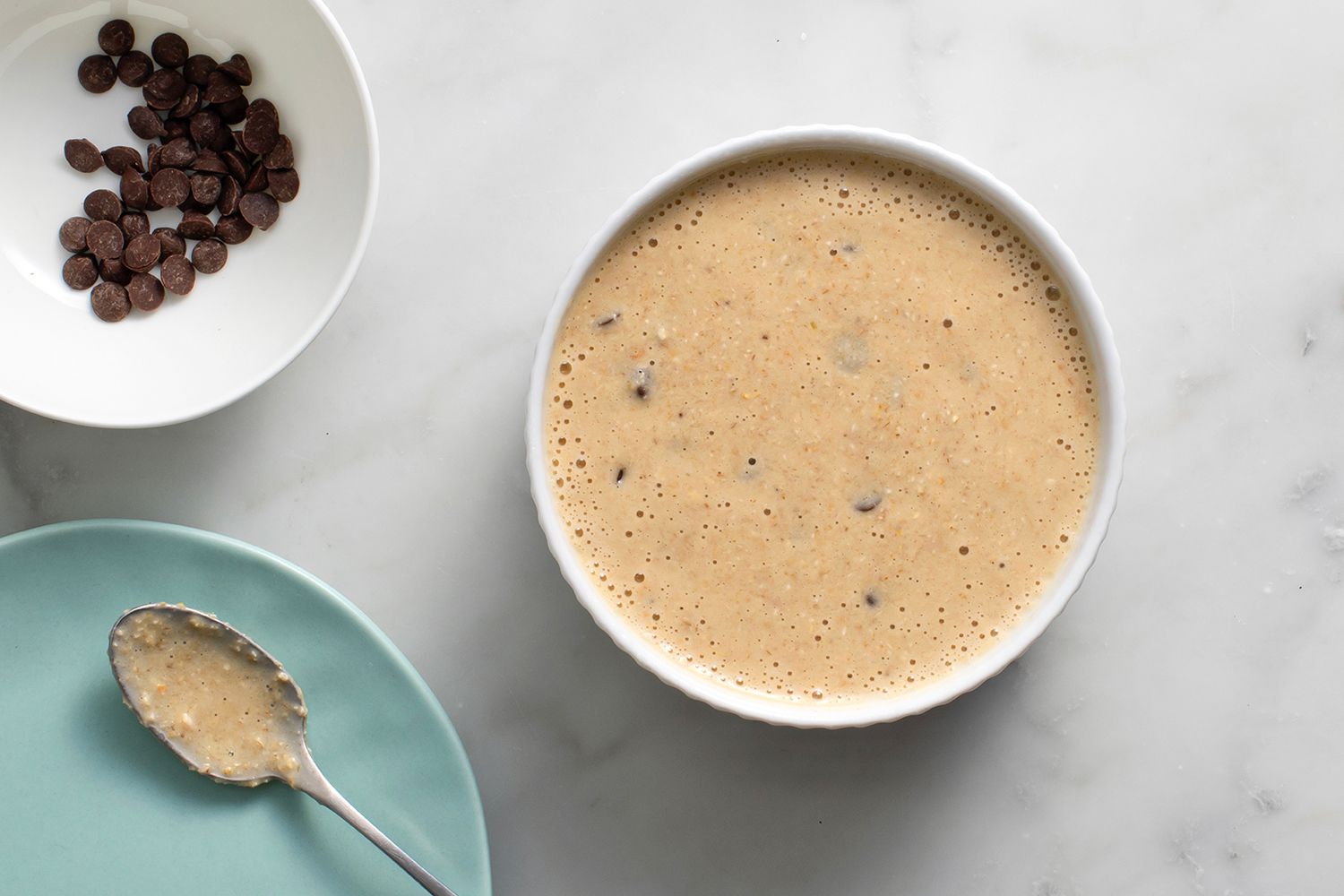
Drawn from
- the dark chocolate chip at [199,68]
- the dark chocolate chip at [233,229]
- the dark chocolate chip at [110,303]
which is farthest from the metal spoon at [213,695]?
the dark chocolate chip at [199,68]

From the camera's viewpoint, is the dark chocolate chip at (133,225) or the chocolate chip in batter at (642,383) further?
the dark chocolate chip at (133,225)

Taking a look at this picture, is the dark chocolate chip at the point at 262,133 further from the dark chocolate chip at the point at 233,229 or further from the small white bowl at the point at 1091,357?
the small white bowl at the point at 1091,357

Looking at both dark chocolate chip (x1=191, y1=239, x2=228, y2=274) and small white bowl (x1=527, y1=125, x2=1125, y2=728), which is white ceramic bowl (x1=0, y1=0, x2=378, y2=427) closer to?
dark chocolate chip (x1=191, y1=239, x2=228, y2=274)

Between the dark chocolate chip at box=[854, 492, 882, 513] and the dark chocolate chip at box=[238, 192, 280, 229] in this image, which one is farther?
the dark chocolate chip at box=[238, 192, 280, 229]

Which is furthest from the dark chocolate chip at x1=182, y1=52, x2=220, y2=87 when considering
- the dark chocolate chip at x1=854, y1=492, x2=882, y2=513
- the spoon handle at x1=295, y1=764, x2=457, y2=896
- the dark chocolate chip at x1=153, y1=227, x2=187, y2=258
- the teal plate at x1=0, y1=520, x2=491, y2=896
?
the dark chocolate chip at x1=854, y1=492, x2=882, y2=513

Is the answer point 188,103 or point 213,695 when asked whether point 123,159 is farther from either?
point 213,695
